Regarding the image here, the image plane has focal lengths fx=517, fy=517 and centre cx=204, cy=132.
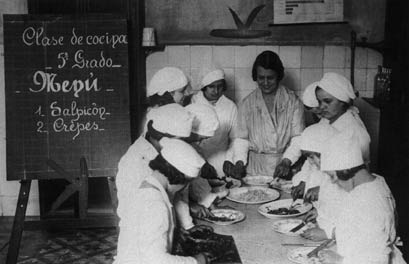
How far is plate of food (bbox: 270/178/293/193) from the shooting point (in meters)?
3.78

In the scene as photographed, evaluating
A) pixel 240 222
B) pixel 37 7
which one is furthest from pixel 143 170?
pixel 37 7

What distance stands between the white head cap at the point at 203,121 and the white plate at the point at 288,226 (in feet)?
2.51

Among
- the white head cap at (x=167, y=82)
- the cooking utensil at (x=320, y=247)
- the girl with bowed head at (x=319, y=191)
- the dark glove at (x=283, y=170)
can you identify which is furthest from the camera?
the white head cap at (x=167, y=82)

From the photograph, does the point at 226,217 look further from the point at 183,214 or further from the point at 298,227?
the point at 298,227

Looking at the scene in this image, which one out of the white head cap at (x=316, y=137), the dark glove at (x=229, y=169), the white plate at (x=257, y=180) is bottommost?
the white plate at (x=257, y=180)

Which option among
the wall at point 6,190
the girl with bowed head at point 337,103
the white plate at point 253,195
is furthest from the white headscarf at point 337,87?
the wall at point 6,190

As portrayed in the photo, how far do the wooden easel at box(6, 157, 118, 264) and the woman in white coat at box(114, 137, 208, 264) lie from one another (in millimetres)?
1309

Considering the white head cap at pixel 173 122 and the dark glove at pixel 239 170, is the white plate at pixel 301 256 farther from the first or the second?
the dark glove at pixel 239 170

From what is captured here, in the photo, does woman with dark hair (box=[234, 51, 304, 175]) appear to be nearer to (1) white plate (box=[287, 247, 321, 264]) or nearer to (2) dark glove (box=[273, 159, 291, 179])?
(2) dark glove (box=[273, 159, 291, 179])

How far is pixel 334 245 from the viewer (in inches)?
105

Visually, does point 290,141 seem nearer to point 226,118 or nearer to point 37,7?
point 226,118

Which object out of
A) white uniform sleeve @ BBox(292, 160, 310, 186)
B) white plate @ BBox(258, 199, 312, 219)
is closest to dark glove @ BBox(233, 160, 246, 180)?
white uniform sleeve @ BBox(292, 160, 310, 186)

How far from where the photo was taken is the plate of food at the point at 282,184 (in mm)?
3779

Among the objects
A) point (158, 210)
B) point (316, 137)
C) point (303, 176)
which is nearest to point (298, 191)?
point (303, 176)
